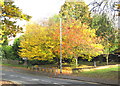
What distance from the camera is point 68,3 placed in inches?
1393

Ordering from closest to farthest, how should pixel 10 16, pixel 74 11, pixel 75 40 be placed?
pixel 10 16, pixel 75 40, pixel 74 11

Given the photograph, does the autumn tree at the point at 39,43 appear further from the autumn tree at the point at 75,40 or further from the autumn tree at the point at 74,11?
the autumn tree at the point at 74,11

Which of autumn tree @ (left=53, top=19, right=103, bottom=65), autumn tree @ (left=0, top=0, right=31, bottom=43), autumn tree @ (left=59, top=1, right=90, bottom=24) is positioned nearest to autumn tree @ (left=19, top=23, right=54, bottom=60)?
autumn tree @ (left=53, top=19, right=103, bottom=65)

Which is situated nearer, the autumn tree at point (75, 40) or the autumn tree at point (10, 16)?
the autumn tree at point (10, 16)

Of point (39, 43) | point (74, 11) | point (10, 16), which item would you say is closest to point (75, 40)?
point (39, 43)

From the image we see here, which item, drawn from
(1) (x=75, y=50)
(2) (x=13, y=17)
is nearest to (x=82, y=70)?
(1) (x=75, y=50)

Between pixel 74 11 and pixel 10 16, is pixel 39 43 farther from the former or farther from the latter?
pixel 10 16

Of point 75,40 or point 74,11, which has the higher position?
point 74,11

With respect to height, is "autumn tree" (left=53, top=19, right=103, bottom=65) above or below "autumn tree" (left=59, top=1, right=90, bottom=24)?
below

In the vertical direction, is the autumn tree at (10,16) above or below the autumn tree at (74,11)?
below

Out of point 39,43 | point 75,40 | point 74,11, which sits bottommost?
point 39,43

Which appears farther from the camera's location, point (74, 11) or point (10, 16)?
point (74, 11)

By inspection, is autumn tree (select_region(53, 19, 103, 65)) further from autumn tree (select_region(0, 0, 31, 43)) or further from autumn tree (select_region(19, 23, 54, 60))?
autumn tree (select_region(0, 0, 31, 43))

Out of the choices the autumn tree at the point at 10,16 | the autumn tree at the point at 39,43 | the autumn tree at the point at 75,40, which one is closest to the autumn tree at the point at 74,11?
the autumn tree at the point at 75,40
